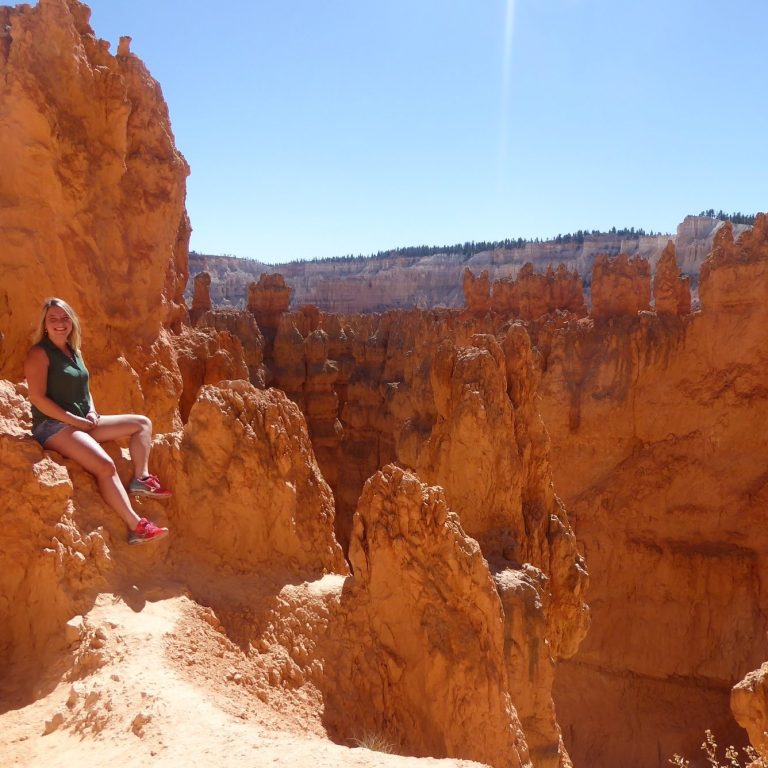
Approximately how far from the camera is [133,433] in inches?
194

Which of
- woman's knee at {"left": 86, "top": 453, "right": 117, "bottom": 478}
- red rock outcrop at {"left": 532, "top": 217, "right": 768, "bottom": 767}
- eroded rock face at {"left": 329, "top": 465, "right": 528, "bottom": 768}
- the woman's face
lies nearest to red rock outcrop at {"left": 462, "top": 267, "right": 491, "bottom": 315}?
red rock outcrop at {"left": 532, "top": 217, "right": 768, "bottom": 767}

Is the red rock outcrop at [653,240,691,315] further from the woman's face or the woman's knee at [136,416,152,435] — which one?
the woman's face

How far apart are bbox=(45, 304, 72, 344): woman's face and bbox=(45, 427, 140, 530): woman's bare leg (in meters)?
0.57

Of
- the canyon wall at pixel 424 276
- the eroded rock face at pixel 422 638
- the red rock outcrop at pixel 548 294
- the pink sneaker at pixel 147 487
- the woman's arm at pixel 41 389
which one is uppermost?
the canyon wall at pixel 424 276

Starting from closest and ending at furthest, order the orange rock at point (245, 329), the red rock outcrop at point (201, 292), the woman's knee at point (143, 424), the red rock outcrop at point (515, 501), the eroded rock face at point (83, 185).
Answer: the woman's knee at point (143, 424) → the red rock outcrop at point (515, 501) → the eroded rock face at point (83, 185) → the orange rock at point (245, 329) → the red rock outcrop at point (201, 292)

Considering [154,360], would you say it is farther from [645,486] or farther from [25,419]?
[645,486]

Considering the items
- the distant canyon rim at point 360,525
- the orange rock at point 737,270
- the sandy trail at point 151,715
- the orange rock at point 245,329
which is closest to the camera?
the sandy trail at point 151,715

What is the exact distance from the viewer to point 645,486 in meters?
16.4

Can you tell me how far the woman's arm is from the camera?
446cm

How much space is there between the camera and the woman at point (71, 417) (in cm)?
450

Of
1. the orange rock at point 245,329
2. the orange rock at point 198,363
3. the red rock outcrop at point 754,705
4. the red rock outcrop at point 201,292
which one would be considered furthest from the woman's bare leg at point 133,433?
the red rock outcrop at point 201,292

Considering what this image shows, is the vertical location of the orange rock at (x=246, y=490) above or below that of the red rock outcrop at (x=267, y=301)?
below

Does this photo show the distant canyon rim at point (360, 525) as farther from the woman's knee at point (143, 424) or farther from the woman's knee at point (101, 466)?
the woman's knee at point (143, 424)

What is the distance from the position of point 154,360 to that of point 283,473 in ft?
16.2
